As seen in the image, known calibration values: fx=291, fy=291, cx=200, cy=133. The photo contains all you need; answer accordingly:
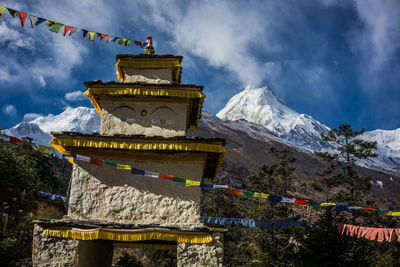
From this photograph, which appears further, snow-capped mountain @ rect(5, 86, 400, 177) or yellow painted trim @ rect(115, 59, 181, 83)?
snow-capped mountain @ rect(5, 86, 400, 177)

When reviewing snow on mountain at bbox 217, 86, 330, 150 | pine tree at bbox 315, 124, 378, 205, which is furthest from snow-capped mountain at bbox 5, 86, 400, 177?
pine tree at bbox 315, 124, 378, 205

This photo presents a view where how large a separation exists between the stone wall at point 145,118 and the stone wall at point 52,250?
299cm

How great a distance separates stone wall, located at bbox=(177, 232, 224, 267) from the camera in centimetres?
651

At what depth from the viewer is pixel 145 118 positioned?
8.43m

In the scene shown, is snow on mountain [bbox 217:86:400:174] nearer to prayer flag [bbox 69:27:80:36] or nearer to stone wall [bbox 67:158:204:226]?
prayer flag [bbox 69:27:80:36]

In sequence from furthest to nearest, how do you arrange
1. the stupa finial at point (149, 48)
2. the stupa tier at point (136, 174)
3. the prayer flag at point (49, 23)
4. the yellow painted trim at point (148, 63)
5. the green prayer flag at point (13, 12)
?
the stupa finial at point (149, 48) → the yellow painted trim at point (148, 63) → the prayer flag at point (49, 23) → the green prayer flag at point (13, 12) → the stupa tier at point (136, 174)

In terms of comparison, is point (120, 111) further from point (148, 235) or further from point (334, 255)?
point (334, 255)

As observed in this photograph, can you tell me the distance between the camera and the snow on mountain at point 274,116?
519ft

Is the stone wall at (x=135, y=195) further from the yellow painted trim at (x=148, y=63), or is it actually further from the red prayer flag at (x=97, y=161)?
the yellow painted trim at (x=148, y=63)

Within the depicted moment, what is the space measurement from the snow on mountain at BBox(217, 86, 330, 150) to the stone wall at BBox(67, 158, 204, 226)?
146884 millimetres

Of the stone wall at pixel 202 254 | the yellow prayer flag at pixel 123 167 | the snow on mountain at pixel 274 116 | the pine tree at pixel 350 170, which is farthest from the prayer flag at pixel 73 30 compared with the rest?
the snow on mountain at pixel 274 116

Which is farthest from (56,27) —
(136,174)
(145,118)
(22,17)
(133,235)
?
(133,235)

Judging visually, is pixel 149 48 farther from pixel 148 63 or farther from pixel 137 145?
pixel 137 145

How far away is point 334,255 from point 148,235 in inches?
356
